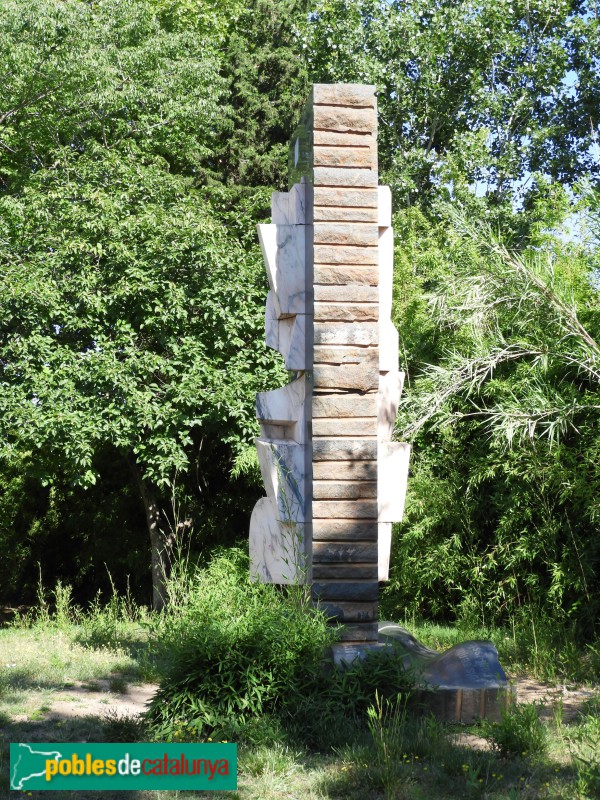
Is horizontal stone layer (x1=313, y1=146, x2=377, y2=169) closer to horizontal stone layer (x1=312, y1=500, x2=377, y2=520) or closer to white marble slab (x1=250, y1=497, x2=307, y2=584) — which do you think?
horizontal stone layer (x1=312, y1=500, x2=377, y2=520)

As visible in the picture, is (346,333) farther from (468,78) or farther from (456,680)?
(468,78)

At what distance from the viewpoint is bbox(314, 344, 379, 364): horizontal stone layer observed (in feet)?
14.6

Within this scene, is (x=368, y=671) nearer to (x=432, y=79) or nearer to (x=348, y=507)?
(x=348, y=507)

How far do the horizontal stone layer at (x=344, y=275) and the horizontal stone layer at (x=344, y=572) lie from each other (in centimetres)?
148

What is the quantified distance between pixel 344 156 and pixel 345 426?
146 cm

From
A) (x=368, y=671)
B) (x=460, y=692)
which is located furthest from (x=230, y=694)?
(x=460, y=692)

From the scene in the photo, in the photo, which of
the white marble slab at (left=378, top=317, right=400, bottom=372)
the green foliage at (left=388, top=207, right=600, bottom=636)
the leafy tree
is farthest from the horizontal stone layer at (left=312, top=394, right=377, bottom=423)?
the leafy tree

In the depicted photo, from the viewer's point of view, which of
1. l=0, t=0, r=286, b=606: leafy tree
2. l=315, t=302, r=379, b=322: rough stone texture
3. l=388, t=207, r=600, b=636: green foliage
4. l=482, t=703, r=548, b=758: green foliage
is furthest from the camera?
l=0, t=0, r=286, b=606: leafy tree

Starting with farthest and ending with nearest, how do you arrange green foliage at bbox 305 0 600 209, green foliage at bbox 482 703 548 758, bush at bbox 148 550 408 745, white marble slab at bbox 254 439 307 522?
green foliage at bbox 305 0 600 209
white marble slab at bbox 254 439 307 522
bush at bbox 148 550 408 745
green foliage at bbox 482 703 548 758

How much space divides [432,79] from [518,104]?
1.68m

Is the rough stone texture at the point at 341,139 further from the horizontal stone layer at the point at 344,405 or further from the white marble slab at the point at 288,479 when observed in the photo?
the white marble slab at the point at 288,479

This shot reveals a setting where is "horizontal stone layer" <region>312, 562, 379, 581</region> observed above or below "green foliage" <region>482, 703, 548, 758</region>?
above

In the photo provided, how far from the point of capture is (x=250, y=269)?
9094 mm

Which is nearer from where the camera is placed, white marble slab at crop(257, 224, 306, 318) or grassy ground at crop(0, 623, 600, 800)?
grassy ground at crop(0, 623, 600, 800)
